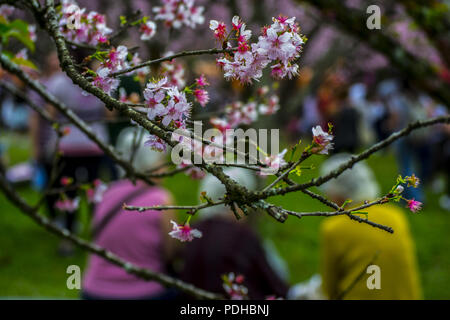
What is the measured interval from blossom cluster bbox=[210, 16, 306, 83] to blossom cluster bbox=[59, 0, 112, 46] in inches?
23.3

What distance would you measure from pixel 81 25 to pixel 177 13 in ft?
1.56

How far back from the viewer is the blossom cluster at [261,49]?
97cm

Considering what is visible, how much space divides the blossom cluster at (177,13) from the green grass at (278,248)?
105 inches

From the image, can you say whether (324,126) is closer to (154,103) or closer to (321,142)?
(321,142)

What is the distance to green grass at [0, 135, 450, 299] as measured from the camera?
476cm

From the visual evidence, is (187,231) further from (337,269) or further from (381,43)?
(381,43)

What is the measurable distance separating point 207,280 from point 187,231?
161 centimetres

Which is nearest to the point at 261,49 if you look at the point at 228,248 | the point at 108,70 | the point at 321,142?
the point at 321,142

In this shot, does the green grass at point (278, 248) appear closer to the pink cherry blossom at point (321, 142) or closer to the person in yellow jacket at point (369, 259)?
the person in yellow jacket at point (369, 259)

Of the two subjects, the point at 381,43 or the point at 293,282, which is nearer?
the point at 381,43

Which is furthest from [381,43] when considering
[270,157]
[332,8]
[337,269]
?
[270,157]

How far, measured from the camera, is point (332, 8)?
2.71m

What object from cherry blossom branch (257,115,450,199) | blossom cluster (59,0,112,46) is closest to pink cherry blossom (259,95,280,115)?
blossom cluster (59,0,112,46)

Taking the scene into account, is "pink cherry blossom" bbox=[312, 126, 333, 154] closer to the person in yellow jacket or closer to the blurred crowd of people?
the blurred crowd of people
